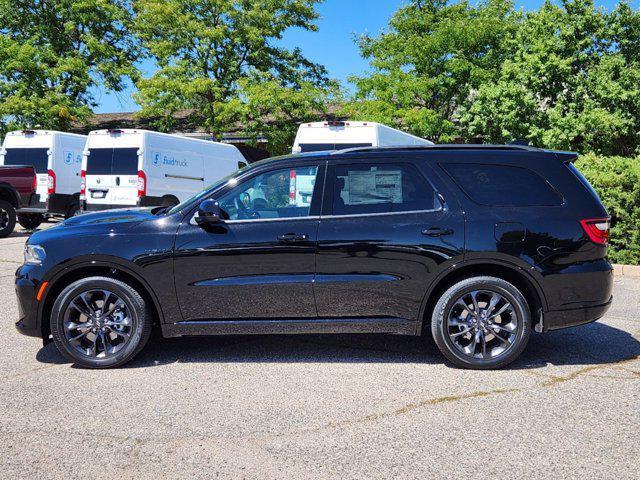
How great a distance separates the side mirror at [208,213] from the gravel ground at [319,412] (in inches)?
46.1

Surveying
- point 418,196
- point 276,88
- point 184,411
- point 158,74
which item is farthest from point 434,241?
point 158,74

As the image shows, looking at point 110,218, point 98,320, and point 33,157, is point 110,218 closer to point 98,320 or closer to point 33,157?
point 98,320

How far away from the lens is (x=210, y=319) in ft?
15.6

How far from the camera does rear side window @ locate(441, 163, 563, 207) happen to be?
480 centimetres

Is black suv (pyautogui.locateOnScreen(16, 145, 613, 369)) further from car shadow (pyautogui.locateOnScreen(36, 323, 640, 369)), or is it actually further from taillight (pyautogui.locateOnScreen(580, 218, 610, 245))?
car shadow (pyautogui.locateOnScreen(36, 323, 640, 369))

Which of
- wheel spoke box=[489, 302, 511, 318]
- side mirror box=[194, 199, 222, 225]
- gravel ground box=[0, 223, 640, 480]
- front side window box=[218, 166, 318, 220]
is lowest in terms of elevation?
gravel ground box=[0, 223, 640, 480]

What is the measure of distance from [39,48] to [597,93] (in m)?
25.1

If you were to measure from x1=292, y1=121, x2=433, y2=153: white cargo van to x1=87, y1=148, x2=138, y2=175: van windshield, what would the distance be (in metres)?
3.72

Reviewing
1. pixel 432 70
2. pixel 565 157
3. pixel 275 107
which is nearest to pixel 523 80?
pixel 432 70

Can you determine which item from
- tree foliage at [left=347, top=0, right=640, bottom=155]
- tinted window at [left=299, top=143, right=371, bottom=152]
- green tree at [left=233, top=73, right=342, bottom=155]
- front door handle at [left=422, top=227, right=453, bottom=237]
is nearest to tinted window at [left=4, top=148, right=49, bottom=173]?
tinted window at [left=299, top=143, right=371, bottom=152]

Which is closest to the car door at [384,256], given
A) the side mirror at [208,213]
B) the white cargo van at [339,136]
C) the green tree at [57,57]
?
the side mirror at [208,213]

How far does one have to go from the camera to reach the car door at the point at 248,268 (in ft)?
15.4

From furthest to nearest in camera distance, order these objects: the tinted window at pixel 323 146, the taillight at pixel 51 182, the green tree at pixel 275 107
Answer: the green tree at pixel 275 107, the taillight at pixel 51 182, the tinted window at pixel 323 146

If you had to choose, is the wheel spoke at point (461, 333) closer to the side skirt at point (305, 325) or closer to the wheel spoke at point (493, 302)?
the wheel spoke at point (493, 302)
